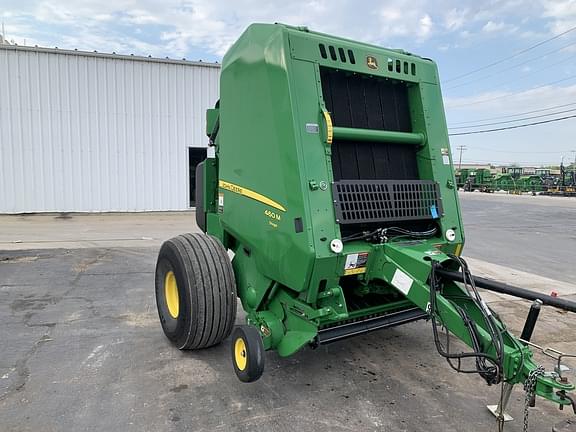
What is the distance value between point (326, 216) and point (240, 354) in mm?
1132

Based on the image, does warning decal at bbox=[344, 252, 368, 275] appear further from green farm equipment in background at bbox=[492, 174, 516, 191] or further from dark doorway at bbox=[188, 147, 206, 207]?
green farm equipment in background at bbox=[492, 174, 516, 191]

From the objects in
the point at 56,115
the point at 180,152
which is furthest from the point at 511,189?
the point at 56,115

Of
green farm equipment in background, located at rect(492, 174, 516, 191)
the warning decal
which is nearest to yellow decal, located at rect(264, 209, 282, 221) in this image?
the warning decal

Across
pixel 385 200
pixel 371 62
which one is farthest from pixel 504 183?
pixel 385 200

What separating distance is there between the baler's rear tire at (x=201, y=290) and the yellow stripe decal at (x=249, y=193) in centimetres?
47

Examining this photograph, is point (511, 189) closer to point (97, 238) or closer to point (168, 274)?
point (97, 238)

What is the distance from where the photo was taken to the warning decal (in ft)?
10.0

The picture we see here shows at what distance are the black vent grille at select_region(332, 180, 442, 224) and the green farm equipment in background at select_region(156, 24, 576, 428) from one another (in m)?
0.01

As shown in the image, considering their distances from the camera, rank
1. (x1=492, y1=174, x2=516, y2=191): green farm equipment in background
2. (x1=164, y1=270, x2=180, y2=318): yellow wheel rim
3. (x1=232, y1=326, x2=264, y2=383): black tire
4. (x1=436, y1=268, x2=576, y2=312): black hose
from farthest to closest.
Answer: (x1=492, y1=174, x2=516, y2=191): green farm equipment in background
(x1=164, y1=270, x2=180, y2=318): yellow wheel rim
(x1=232, y1=326, x2=264, y2=383): black tire
(x1=436, y1=268, x2=576, y2=312): black hose

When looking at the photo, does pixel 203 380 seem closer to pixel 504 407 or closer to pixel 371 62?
pixel 504 407

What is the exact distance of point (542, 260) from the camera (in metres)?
8.88

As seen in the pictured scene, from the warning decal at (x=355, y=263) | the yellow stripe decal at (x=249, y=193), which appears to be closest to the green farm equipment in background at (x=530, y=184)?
the yellow stripe decal at (x=249, y=193)

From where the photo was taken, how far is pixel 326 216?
2984 mm

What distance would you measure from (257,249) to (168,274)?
116 centimetres
